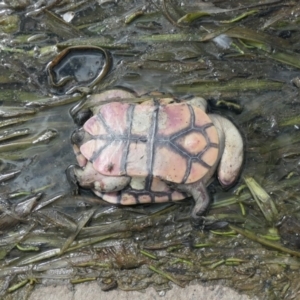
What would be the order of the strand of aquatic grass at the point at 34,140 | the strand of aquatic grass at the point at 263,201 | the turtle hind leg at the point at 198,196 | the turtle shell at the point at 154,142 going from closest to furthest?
the turtle shell at the point at 154,142
the turtle hind leg at the point at 198,196
the strand of aquatic grass at the point at 263,201
the strand of aquatic grass at the point at 34,140

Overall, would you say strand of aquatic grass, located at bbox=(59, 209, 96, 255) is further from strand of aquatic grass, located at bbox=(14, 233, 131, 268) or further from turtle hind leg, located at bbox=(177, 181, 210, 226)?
turtle hind leg, located at bbox=(177, 181, 210, 226)

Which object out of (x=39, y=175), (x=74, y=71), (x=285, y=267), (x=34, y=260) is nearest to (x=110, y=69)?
(x=74, y=71)

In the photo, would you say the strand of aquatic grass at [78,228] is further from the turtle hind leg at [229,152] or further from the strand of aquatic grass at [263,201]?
the strand of aquatic grass at [263,201]

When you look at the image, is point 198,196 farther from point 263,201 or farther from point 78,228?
point 78,228

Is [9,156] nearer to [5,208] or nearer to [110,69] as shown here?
[5,208]

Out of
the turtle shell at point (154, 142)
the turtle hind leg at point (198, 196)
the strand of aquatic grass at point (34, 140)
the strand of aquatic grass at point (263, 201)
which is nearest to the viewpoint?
the turtle shell at point (154, 142)

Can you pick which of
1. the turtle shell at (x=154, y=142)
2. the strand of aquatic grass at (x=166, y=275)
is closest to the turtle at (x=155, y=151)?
the turtle shell at (x=154, y=142)
